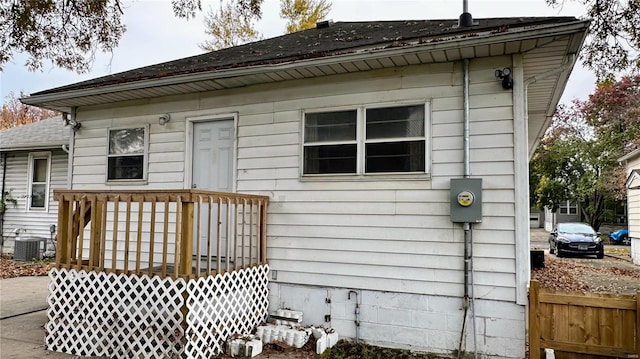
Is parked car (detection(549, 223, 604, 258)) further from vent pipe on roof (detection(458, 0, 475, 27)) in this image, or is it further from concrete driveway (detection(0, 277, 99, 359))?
concrete driveway (detection(0, 277, 99, 359))

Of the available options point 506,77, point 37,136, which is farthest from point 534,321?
point 37,136

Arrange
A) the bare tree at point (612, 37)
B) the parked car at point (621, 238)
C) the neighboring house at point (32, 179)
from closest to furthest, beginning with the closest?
the bare tree at point (612, 37), the neighboring house at point (32, 179), the parked car at point (621, 238)

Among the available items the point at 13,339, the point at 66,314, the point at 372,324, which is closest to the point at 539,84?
the point at 372,324

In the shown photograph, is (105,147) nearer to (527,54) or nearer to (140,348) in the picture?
(140,348)

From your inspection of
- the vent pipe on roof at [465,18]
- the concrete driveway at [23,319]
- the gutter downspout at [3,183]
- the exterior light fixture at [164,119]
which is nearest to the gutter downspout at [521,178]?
the vent pipe on roof at [465,18]

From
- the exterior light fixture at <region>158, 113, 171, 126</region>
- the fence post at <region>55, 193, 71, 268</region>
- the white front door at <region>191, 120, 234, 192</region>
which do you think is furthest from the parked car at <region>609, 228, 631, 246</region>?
the fence post at <region>55, 193, 71, 268</region>

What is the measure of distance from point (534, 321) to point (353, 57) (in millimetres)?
3229

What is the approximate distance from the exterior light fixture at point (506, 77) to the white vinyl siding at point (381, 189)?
0.06 m

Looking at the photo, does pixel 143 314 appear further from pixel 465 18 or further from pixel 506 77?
pixel 465 18

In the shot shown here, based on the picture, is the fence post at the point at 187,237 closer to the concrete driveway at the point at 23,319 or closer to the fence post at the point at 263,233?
the fence post at the point at 263,233

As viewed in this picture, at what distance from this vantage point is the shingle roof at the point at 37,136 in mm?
11547

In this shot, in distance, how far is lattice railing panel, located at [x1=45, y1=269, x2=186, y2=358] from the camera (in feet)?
13.8

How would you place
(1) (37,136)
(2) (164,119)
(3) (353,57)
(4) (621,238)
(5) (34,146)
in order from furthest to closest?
(4) (621,238)
(1) (37,136)
(5) (34,146)
(2) (164,119)
(3) (353,57)

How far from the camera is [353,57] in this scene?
15.4 feet
